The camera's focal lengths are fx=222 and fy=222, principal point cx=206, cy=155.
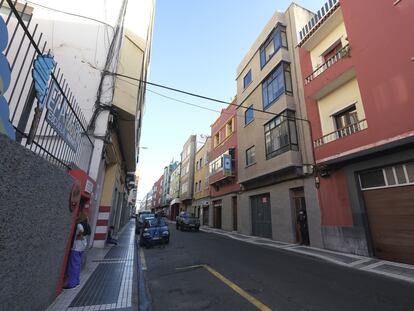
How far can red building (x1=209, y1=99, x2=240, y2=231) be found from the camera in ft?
73.4

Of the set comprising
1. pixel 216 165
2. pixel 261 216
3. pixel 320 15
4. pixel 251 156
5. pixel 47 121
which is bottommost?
pixel 261 216

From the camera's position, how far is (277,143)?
15.1 meters

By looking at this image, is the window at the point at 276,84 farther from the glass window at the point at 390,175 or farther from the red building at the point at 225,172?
the glass window at the point at 390,175

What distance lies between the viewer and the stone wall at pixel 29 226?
2.41 meters

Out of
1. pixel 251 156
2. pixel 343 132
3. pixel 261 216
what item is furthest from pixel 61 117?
pixel 251 156

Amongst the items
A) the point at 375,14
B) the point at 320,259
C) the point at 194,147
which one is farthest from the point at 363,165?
the point at 194,147

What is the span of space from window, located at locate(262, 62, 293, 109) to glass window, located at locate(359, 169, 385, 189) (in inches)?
287

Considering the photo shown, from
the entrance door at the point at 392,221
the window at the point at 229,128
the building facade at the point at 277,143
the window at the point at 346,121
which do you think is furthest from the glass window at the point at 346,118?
the window at the point at 229,128

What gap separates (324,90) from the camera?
11.9 m

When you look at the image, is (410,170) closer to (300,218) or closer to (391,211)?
(391,211)

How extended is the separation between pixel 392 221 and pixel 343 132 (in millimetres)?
4625

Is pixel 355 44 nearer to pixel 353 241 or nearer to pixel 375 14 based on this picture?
pixel 375 14

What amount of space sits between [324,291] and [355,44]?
1025 centimetres

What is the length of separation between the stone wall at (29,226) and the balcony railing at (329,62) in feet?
40.2
